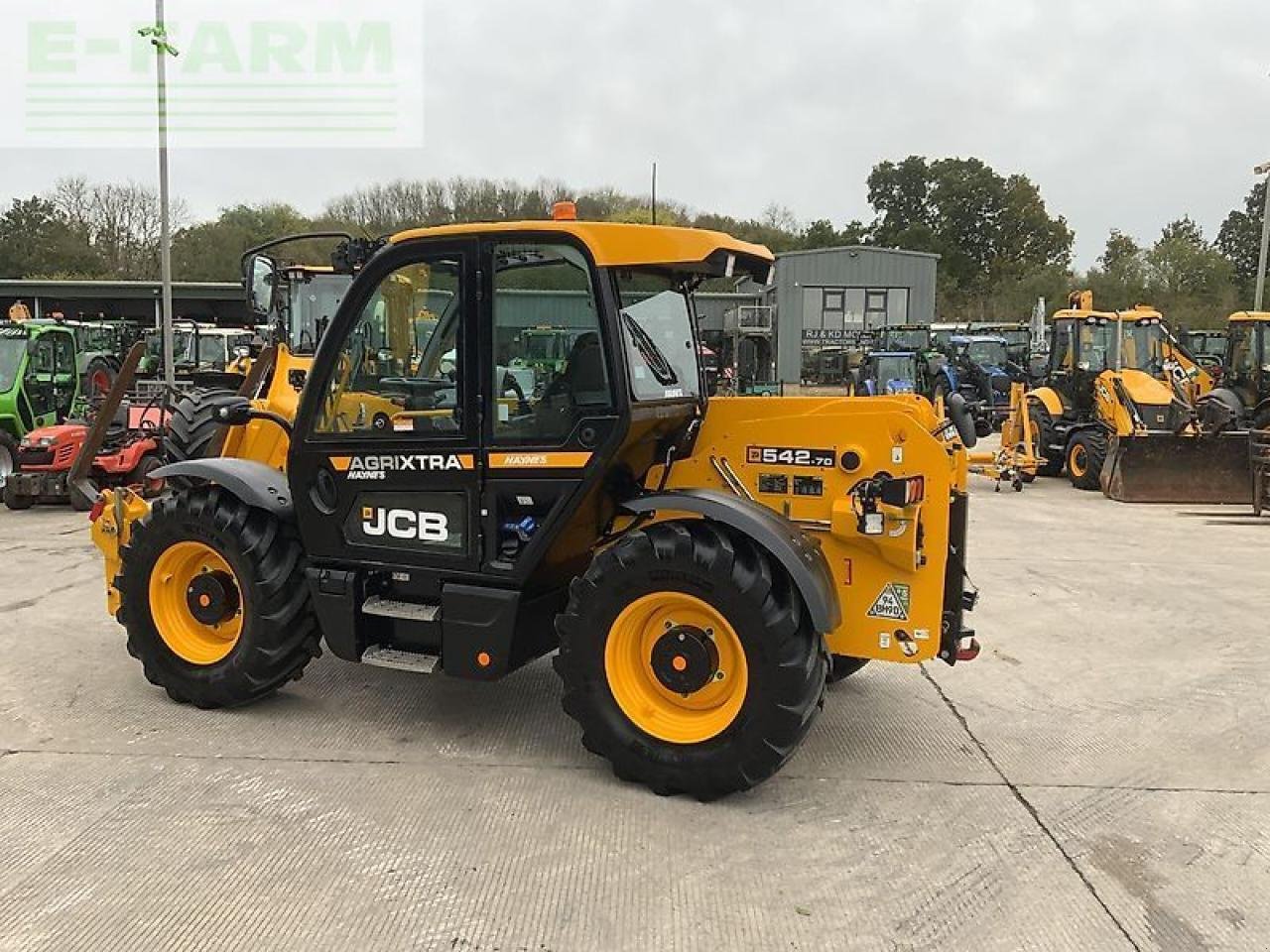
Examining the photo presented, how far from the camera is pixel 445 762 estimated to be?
4.01 m

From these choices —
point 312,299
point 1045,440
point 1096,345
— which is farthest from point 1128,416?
point 312,299

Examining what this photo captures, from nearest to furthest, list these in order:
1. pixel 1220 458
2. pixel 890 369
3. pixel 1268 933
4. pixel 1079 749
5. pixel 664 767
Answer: pixel 1268 933, pixel 664 767, pixel 1079 749, pixel 1220 458, pixel 890 369

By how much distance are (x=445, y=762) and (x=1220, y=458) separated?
10.9 m

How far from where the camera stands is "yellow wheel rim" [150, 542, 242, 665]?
15.0 ft

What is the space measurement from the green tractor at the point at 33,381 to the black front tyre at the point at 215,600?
7.67 m

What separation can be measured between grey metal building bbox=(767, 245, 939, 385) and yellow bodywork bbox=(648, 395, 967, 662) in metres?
35.0

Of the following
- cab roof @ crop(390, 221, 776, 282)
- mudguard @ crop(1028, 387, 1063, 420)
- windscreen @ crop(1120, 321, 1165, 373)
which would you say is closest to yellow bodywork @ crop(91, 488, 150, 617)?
cab roof @ crop(390, 221, 776, 282)

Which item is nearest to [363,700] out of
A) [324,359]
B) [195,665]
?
[195,665]

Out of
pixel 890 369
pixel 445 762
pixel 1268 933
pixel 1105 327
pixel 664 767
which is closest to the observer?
pixel 1268 933

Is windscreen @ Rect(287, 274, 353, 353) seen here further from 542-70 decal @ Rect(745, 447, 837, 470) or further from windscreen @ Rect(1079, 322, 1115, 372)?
windscreen @ Rect(1079, 322, 1115, 372)

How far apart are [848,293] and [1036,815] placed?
122 feet

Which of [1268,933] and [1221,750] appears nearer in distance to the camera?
[1268,933]

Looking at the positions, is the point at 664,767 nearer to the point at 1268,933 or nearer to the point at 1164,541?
the point at 1268,933

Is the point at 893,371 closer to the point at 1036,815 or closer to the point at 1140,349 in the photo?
the point at 1140,349
